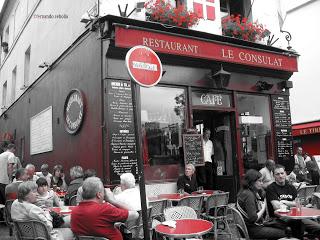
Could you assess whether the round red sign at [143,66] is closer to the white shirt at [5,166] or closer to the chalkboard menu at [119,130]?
the chalkboard menu at [119,130]

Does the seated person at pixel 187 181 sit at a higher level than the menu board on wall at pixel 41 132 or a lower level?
lower

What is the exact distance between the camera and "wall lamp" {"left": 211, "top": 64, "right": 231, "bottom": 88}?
28.1ft

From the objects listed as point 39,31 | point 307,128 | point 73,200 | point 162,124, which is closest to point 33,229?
point 73,200

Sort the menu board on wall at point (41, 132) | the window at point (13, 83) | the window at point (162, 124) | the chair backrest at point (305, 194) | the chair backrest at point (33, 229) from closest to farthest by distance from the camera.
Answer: the chair backrest at point (33, 229) → the chair backrest at point (305, 194) → the window at point (162, 124) → the menu board on wall at point (41, 132) → the window at point (13, 83)

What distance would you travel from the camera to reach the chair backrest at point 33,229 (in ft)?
13.6

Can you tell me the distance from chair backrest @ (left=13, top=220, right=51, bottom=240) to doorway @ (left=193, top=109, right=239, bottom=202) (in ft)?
18.9

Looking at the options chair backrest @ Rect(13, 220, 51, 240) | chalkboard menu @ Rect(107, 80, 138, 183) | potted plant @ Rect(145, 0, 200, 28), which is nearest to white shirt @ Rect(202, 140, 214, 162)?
chalkboard menu @ Rect(107, 80, 138, 183)

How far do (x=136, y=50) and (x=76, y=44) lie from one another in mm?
5497

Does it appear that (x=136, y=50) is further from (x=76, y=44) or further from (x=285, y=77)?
(x=285, y=77)

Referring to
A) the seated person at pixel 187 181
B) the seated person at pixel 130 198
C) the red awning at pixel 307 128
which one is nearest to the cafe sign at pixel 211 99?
the seated person at pixel 187 181

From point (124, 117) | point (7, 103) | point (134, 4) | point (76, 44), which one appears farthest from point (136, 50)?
point (7, 103)

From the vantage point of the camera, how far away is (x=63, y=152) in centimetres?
916

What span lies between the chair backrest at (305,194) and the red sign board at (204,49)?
3.44m

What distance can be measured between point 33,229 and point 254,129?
6.89m
